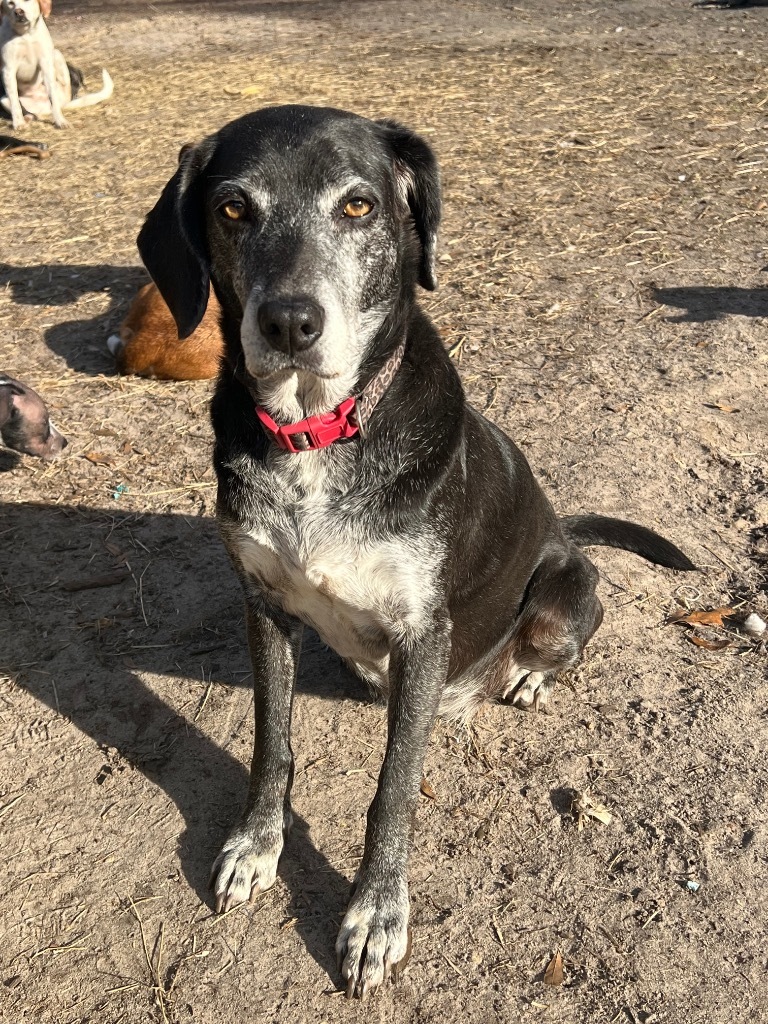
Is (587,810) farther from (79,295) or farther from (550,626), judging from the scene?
(79,295)

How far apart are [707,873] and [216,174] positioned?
100 inches

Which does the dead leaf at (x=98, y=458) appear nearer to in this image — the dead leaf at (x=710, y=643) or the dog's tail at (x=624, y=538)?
the dog's tail at (x=624, y=538)

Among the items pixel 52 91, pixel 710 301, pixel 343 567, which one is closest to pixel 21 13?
pixel 52 91

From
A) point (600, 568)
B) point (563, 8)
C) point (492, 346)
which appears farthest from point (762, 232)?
point (563, 8)

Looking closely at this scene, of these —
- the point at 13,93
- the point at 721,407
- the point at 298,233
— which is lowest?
the point at 13,93

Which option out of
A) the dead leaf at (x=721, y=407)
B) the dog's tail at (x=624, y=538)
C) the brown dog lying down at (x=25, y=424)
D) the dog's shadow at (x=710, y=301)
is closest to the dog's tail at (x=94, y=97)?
the brown dog lying down at (x=25, y=424)

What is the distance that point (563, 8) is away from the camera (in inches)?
528

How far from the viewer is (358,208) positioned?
2.78 meters

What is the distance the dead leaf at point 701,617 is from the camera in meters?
4.02

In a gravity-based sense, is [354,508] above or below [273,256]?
below

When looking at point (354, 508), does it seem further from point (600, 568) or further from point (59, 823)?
point (600, 568)

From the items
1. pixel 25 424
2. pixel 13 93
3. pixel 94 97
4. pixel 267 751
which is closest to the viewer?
pixel 267 751

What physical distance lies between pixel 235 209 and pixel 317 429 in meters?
0.65

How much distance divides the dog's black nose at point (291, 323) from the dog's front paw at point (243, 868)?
157 centimetres
